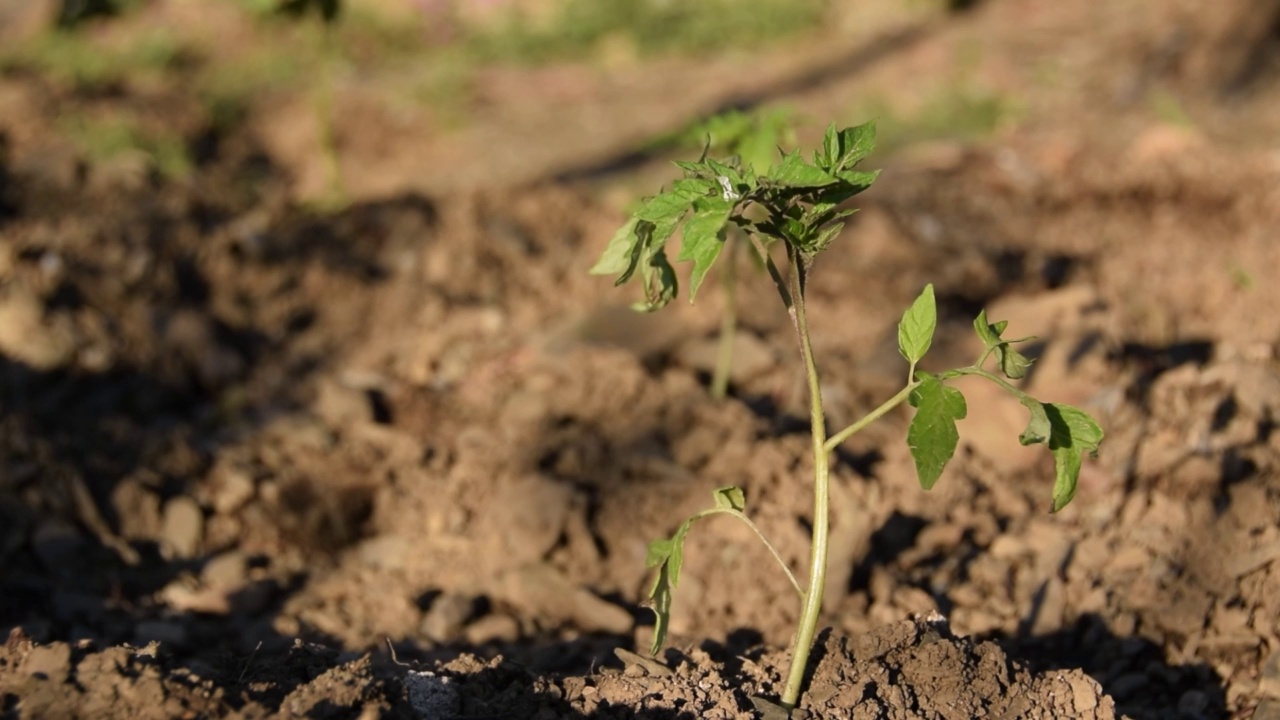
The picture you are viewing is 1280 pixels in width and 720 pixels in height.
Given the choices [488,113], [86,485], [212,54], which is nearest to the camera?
[86,485]

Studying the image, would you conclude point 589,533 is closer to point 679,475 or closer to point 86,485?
point 679,475

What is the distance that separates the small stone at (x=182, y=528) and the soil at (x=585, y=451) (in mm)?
14

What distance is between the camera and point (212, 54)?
8.17 metres

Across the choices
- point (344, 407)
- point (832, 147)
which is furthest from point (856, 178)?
point (344, 407)

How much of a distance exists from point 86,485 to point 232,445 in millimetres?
487

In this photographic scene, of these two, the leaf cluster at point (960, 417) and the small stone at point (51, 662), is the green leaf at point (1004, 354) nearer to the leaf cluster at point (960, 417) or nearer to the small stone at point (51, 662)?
the leaf cluster at point (960, 417)

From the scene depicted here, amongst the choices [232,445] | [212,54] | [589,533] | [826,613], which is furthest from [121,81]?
[826,613]

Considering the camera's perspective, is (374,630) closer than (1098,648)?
A: No

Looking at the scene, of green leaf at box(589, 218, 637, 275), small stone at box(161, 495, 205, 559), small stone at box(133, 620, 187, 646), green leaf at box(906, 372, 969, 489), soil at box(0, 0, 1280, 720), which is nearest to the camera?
green leaf at box(906, 372, 969, 489)

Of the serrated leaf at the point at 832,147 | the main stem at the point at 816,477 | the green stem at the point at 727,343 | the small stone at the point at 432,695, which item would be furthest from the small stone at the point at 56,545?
the serrated leaf at the point at 832,147

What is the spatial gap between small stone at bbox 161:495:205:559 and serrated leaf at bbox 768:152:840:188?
7.58 ft

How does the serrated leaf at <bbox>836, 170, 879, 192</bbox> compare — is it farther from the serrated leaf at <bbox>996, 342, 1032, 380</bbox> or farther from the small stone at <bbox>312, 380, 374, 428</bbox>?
the small stone at <bbox>312, 380, 374, 428</bbox>

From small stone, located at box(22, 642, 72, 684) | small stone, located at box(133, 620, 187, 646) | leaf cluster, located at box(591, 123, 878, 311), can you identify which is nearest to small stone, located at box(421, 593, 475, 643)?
small stone, located at box(133, 620, 187, 646)

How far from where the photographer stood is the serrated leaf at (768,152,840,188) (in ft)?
6.46
